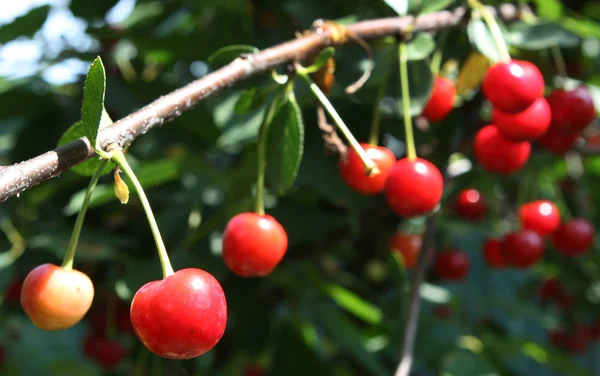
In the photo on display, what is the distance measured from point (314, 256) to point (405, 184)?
0.71 metres

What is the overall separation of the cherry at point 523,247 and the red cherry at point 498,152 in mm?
375

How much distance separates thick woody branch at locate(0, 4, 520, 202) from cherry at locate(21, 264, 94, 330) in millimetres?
162

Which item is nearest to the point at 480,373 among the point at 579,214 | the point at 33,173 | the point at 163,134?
the point at 579,214

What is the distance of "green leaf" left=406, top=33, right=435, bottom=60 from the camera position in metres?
1.10

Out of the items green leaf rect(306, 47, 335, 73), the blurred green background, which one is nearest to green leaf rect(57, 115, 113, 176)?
green leaf rect(306, 47, 335, 73)

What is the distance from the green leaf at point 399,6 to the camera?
1.04 m

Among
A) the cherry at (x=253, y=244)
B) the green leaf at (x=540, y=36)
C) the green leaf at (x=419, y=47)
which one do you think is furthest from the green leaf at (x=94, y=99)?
the green leaf at (x=540, y=36)

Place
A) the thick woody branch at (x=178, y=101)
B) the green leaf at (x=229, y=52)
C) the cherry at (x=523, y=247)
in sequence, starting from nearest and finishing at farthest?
1. the thick woody branch at (x=178, y=101)
2. the green leaf at (x=229, y=52)
3. the cherry at (x=523, y=247)

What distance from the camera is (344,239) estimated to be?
1.69 m

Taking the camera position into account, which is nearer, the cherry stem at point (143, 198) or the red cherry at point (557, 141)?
the cherry stem at point (143, 198)

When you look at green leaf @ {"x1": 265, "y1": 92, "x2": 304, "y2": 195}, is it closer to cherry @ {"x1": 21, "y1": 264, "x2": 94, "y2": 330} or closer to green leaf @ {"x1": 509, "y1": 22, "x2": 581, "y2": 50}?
cherry @ {"x1": 21, "y1": 264, "x2": 94, "y2": 330}

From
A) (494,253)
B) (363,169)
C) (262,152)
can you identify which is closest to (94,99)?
(262,152)

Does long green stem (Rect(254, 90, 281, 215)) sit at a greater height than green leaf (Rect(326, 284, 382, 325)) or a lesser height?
greater

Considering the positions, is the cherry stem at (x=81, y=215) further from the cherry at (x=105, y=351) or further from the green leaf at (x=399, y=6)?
the cherry at (x=105, y=351)
